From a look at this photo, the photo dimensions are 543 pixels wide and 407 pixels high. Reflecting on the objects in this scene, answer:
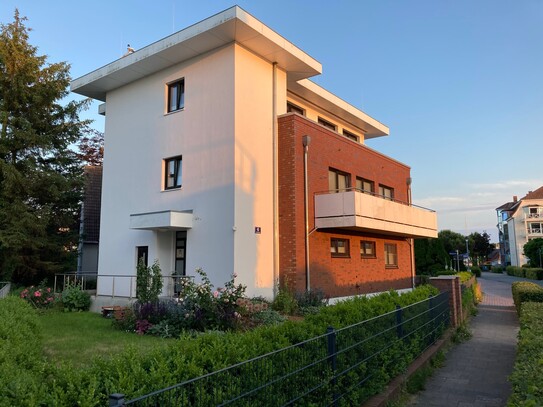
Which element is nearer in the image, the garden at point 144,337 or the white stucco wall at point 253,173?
the garden at point 144,337

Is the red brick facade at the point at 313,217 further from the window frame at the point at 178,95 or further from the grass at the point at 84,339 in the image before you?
the grass at the point at 84,339

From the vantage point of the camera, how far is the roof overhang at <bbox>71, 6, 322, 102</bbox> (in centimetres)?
1364

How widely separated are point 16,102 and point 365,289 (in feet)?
53.3

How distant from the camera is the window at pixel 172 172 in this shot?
15622mm

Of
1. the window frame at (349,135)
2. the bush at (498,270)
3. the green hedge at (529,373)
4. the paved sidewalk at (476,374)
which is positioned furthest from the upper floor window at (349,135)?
the bush at (498,270)

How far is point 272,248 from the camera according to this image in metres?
14.7

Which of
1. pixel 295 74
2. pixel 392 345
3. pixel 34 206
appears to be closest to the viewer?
pixel 392 345

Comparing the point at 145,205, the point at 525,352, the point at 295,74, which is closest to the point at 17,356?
the point at 525,352

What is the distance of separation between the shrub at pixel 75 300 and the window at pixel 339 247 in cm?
867

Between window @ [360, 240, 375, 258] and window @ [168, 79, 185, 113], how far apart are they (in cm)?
924

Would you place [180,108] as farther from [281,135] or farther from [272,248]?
[272,248]

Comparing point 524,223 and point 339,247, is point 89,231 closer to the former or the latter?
point 339,247

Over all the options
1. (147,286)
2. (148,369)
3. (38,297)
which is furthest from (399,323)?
(38,297)

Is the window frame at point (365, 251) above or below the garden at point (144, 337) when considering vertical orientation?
above
